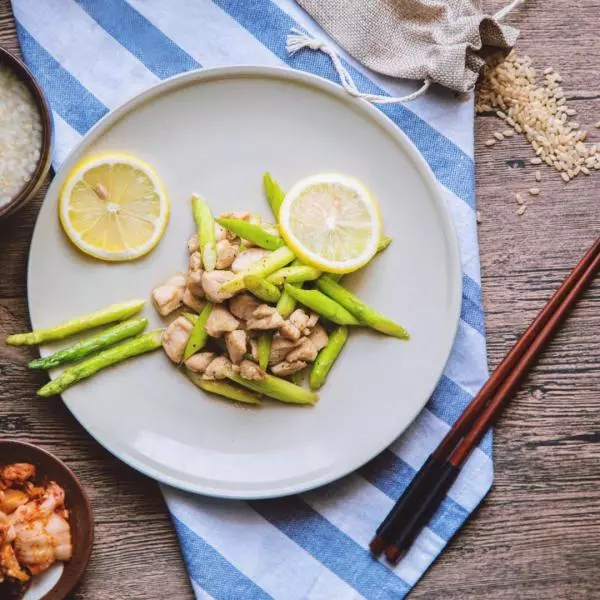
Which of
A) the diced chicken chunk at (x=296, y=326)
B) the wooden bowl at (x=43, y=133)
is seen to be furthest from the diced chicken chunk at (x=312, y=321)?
the wooden bowl at (x=43, y=133)

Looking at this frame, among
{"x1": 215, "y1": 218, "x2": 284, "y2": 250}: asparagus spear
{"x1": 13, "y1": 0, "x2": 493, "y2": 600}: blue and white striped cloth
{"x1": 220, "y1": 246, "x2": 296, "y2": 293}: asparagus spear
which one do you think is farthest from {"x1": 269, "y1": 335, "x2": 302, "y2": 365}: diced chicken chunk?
{"x1": 13, "y1": 0, "x2": 493, "y2": 600}: blue and white striped cloth

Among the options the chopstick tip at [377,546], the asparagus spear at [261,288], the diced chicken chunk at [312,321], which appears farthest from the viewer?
the chopstick tip at [377,546]

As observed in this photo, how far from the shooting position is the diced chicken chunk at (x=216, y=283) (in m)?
2.81

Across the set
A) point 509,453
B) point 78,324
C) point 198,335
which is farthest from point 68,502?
point 509,453

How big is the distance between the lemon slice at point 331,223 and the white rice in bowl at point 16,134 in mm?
936

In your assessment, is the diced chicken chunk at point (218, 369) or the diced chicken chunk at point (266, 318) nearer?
the diced chicken chunk at point (266, 318)

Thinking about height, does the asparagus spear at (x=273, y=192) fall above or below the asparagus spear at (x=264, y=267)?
above

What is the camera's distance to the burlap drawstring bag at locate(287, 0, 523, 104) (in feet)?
9.95

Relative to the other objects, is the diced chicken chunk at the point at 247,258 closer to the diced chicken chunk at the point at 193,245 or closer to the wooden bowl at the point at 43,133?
the diced chicken chunk at the point at 193,245

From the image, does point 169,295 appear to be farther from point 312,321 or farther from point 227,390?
point 312,321

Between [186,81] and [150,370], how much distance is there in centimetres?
110

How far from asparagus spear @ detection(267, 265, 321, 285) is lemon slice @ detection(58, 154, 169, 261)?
0.48m

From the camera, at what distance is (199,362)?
2.92 metres

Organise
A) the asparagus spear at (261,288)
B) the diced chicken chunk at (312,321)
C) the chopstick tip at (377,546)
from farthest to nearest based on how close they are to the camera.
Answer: the chopstick tip at (377,546) < the diced chicken chunk at (312,321) < the asparagus spear at (261,288)
